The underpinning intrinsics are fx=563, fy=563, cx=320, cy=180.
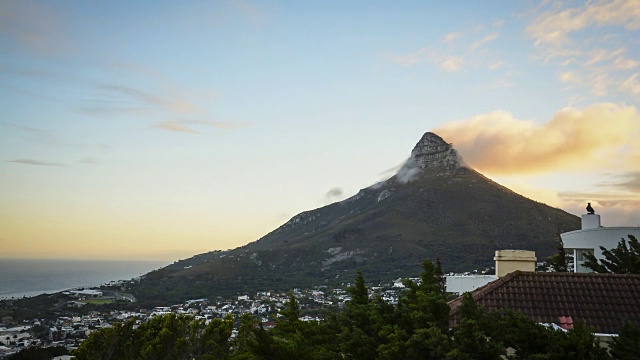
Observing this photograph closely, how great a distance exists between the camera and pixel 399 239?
311ft

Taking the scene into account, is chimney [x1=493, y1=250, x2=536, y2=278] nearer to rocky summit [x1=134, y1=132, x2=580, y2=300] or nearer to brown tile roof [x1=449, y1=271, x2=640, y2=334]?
brown tile roof [x1=449, y1=271, x2=640, y2=334]

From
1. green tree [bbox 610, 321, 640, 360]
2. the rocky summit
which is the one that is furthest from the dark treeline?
the rocky summit

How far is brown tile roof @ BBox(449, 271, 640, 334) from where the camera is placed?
411 inches

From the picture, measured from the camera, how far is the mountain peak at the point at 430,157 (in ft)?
414

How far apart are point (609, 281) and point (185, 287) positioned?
248 feet

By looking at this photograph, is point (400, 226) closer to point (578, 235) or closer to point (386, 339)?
point (578, 235)

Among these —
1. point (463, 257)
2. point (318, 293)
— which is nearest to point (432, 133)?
point (463, 257)

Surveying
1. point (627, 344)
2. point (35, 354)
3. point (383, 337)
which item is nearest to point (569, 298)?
point (627, 344)

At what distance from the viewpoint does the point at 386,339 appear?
9672 millimetres

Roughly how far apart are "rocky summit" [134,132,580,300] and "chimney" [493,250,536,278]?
5970 cm

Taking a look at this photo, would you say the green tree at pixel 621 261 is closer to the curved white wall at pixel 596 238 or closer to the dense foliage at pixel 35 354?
the curved white wall at pixel 596 238

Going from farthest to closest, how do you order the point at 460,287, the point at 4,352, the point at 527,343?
the point at 4,352 < the point at 460,287 < the point at 527,343

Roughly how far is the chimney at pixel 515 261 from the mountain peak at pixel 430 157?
10956 cm

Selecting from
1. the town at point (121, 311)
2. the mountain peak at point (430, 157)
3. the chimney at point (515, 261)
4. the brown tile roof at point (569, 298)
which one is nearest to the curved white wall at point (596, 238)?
the chimney at point (515, 261)
